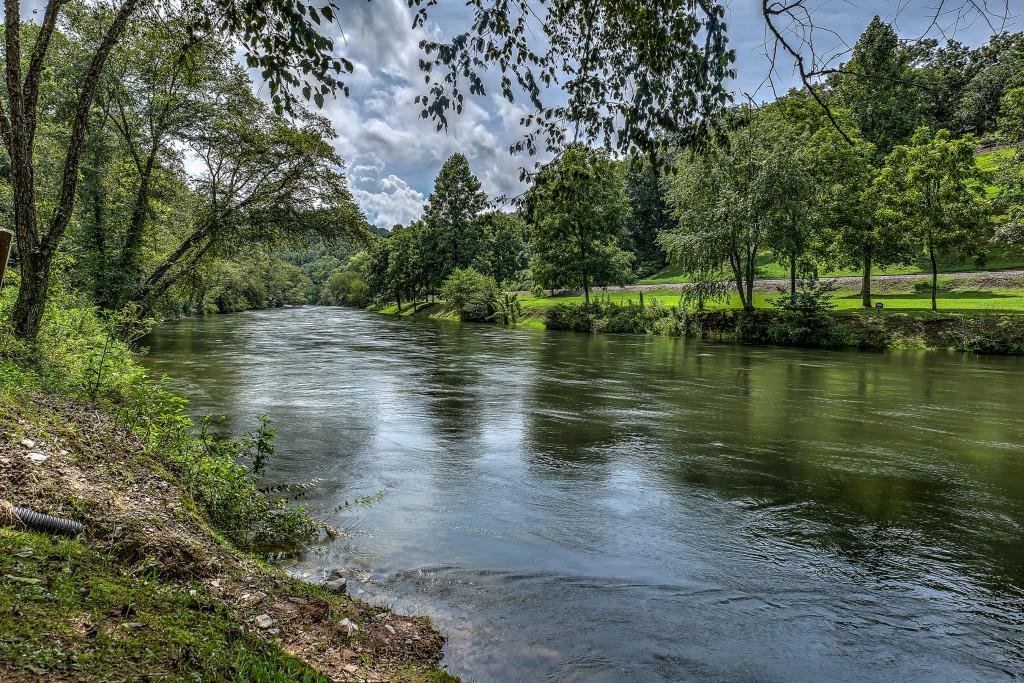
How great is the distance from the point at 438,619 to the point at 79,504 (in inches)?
119

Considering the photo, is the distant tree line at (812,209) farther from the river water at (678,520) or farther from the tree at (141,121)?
the river water at (678,520)

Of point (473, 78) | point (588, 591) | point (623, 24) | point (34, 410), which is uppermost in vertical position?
point (623, 24)

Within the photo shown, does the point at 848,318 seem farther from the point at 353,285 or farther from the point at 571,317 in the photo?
the point at 353,285

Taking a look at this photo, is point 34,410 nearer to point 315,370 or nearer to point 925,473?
point 925,473

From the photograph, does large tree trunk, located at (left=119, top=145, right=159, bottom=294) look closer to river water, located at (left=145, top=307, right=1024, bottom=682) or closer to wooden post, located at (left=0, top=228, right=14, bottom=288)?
river water, located at (left=145, top=307, right=1024, bottom=682)

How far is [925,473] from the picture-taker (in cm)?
1009

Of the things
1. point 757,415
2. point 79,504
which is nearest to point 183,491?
point 79,504

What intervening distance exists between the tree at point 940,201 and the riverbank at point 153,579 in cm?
3715

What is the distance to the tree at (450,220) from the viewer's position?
243 feet

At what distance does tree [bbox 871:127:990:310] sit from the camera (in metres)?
33.4

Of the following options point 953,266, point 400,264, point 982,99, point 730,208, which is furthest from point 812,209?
point 982,99

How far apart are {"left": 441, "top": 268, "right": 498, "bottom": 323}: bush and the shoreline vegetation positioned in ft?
31.8

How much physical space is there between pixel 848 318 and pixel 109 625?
36.2 m

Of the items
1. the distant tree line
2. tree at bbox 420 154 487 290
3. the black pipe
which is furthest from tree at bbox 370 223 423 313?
the black pipe
